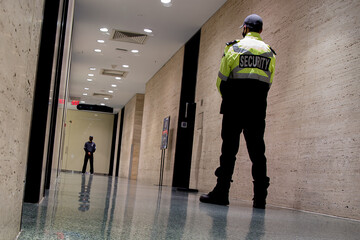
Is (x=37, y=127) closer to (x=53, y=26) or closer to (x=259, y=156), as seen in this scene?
(x=53, y=26)

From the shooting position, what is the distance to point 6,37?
0.74m

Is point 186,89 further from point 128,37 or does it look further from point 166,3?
point 166,3

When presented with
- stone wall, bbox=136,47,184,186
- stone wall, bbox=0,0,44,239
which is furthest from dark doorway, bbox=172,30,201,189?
stone wall, bbox=0,0,44,239

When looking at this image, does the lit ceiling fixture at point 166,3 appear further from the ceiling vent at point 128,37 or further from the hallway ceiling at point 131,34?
the ceiling vent at point 128,37

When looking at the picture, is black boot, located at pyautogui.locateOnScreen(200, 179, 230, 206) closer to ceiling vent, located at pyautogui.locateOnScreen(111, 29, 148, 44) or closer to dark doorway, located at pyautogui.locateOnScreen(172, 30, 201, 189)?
dark doorway, located at pyautogui.locateOnScreen(172, 30, 201, 189)

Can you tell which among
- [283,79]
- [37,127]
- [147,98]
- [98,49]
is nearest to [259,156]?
[283,79]

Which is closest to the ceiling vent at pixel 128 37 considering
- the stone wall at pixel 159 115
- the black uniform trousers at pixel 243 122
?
the stone wall at pixel 159 115

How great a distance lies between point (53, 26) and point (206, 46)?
6.98 metres

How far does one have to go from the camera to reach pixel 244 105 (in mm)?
3746

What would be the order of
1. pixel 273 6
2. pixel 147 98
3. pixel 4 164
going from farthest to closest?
pixel 147 98 < pixel 273 6 < pixel 4 164

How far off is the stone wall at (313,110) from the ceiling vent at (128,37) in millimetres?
4538

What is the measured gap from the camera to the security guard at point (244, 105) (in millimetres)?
3740

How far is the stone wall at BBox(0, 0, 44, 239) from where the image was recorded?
75 cm

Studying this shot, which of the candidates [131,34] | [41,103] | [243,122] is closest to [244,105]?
[243,122]
